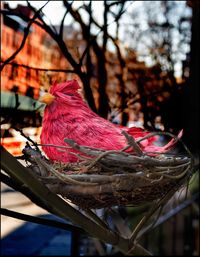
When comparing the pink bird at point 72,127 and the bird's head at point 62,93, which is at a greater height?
the bird's head at point 62,93

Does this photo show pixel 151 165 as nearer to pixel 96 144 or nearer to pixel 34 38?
pixel 96 144

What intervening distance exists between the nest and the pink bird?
60 mm

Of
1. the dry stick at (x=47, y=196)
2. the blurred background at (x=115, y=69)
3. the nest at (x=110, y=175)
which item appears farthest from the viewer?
the blurred background at (x=115, y=69)

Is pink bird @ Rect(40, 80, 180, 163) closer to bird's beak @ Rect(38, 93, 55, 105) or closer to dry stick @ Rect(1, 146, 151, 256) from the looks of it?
bird's beak @ Rect(38, 93, 55, 105)

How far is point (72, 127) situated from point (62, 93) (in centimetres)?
10

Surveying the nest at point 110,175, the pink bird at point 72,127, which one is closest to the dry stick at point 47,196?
the nest at point 110,175

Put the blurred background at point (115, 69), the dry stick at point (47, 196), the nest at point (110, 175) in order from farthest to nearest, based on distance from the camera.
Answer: the blurred background at point (115, 69) → the nest at point (110, 175) → the dry stick at point (47, 196)

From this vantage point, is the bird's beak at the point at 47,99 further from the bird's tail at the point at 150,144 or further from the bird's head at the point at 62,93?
the bird's tail at the point at 150,144

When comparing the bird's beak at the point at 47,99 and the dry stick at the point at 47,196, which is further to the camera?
the bird's beak at the point at 47,99

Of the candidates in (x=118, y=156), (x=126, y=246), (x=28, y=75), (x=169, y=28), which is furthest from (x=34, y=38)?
(x=118, y=156)

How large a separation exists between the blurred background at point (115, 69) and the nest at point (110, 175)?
2.77 ft

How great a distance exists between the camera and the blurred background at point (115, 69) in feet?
7.54

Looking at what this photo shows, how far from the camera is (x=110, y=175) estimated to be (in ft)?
3.19

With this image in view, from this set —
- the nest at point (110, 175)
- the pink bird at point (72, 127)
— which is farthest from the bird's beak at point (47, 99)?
the nest at point (110, 175)
